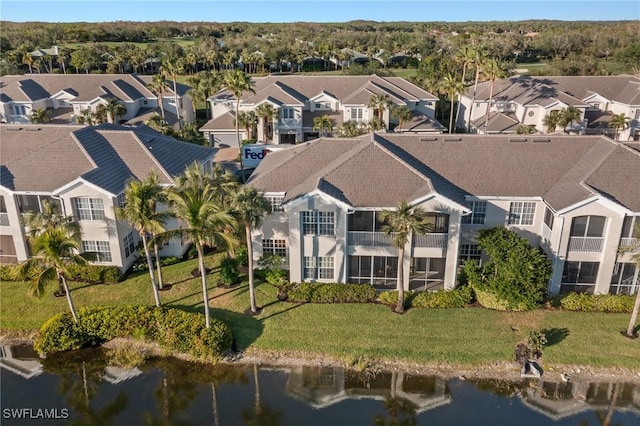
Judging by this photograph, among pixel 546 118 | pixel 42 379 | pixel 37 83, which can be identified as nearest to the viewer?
pixel 42 379

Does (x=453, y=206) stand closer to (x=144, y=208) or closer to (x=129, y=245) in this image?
(x=144, y=208)

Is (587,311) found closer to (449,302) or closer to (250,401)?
(449,302)

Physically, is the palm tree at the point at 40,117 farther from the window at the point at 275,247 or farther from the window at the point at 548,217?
the window at the point at 548,217

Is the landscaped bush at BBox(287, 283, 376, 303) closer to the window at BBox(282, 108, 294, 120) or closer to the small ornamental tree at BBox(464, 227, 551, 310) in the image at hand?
the small ornamental tree at BBox(464, 227, 551, 310)

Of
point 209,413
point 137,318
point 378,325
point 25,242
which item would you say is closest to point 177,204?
point 137,318

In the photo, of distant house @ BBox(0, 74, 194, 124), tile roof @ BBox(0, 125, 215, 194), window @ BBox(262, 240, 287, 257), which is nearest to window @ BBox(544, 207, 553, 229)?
window @ BBox(262, 240, 287, 257)

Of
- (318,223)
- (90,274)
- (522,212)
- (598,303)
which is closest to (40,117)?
(90,274)

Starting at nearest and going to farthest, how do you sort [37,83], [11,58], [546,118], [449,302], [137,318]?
[137,318]
[449,302]
[546,118]
[37,83]
[11,58]
